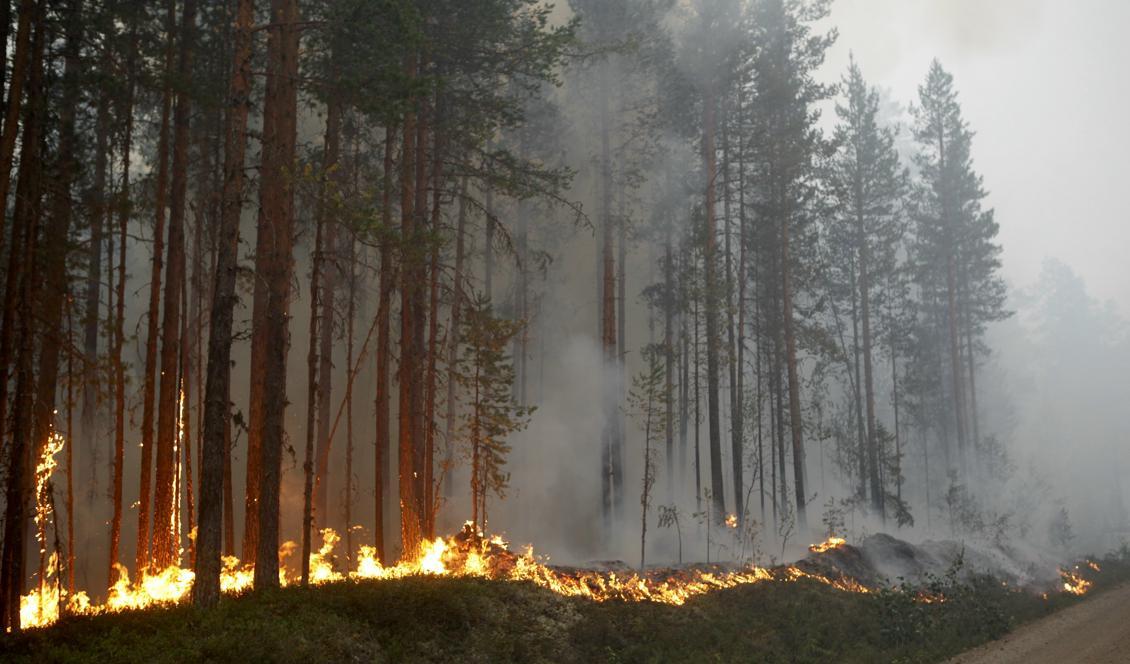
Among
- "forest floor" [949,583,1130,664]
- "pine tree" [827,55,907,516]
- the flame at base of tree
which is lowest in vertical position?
the flame at base of tree

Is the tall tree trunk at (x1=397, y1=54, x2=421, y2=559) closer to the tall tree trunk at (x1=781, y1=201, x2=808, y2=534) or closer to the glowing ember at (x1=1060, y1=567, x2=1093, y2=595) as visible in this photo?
the tall tree trunk at (x1=781, y1=201, x2=808, y2=534)

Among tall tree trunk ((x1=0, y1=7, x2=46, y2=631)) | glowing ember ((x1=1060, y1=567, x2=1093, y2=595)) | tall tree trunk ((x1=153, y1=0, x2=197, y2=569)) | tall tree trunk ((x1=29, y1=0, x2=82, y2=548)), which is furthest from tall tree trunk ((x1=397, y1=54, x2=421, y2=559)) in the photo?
glowing ember ((x1=1060, y1=567, x2=1093, y2=595))

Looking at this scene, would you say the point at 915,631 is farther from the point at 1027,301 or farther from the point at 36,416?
the point at 1027,301

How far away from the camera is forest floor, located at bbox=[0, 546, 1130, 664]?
30.1 ft

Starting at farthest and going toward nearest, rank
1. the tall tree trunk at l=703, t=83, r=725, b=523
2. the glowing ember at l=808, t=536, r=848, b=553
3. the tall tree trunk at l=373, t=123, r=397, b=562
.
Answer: the tall tree trunk at l=703, t=83, r=725, b=523
the glowing ember at l=808, t=536, r=848, b=553
the tall tree trunk at l=373, t=123, r=397, b=562

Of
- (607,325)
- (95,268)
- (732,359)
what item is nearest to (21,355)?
(95,268)

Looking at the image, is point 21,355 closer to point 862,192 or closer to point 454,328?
point 454,328

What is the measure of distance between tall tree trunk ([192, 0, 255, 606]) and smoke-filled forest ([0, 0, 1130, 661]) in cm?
6

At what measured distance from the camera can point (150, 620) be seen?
9.72m

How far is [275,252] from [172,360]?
10.9 ft

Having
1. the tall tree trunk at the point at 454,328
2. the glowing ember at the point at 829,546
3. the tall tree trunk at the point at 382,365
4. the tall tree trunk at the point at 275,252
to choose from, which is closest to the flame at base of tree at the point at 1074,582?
the glowing ember at the point at 829,546

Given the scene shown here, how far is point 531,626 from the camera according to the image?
12.8m

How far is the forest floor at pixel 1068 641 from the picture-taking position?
541 inches

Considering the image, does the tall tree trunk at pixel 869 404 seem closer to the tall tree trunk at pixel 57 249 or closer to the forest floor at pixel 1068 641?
the forest floor at pixel 1068 641
